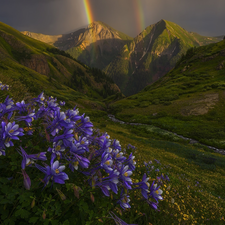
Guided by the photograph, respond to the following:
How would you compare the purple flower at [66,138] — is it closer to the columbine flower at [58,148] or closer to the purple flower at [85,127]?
the columbine flower at [58,148]

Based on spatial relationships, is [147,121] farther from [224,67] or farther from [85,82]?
[85,82]

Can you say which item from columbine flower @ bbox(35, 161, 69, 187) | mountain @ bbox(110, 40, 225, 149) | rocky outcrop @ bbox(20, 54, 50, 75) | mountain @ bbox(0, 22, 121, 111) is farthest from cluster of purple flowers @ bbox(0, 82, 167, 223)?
rocky outcrop @ bbox(20, 54, 50, 75)

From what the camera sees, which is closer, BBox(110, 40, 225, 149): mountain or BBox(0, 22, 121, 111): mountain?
BBox(110, 40, 225, 149): mountain

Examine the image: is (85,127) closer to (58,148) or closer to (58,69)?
(58,148)

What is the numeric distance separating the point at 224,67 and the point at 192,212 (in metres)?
83.9

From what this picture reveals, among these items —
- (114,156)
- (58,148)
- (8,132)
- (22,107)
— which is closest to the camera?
(8,132)

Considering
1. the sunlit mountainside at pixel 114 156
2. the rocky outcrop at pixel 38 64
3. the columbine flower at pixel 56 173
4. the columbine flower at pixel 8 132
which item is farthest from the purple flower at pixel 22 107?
the rocky outcrop at pixel 38 64

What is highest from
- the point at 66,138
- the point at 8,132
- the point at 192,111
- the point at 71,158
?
the point at 8,132

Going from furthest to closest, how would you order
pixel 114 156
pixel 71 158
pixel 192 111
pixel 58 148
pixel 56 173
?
pixel 192 111 → pixel 114 156 → pixel 71 158 → pixel 58 148 → pixel 56 173

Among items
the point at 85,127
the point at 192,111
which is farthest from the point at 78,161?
the point at 192,111

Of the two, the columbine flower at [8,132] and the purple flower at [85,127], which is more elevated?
the columbine flower at [8,132]

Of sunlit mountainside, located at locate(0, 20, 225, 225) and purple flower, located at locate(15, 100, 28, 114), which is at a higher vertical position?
purple flower, located at locate(15, 100, 28, 114)

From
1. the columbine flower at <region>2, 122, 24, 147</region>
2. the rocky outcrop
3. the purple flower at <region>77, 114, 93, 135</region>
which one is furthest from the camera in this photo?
the rocky outcrop

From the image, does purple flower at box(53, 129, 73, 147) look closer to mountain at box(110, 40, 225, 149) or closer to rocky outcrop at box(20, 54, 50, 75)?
mountain at box(110, 40, 225, 149)
